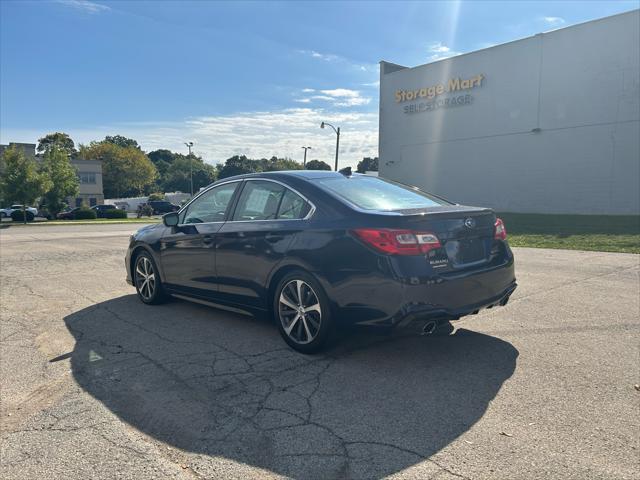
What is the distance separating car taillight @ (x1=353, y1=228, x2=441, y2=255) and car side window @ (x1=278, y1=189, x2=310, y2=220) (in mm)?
830

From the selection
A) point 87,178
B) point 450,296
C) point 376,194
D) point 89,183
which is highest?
point 87,178

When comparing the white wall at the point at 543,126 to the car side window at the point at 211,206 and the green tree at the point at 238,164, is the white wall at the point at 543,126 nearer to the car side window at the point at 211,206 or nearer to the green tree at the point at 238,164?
the car side window at the point at 211,206

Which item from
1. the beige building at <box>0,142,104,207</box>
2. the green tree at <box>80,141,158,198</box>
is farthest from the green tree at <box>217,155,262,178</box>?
the beige building at <box>0,142,104,207</box>

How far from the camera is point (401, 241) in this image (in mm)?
3645

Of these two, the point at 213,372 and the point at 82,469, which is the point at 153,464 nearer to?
the point at 82,469

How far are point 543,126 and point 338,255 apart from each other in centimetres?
2764

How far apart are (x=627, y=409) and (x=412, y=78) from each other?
34477mm

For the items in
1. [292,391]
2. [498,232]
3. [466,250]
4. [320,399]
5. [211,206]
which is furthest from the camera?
[211,206]

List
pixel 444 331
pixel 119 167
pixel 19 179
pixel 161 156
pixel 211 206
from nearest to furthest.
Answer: pixel 444 331 < pixel 211 206 < pixel 19 179 < pixel 119 167 < pixel 161 156

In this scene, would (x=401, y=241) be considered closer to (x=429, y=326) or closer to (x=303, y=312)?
(x=429, y=326)

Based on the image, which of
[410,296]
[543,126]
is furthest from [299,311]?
[543,126]

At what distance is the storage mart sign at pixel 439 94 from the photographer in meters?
31.2

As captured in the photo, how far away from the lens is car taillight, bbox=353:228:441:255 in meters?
3.63

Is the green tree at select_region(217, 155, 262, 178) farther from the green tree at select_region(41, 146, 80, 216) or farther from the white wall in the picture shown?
the white wall
